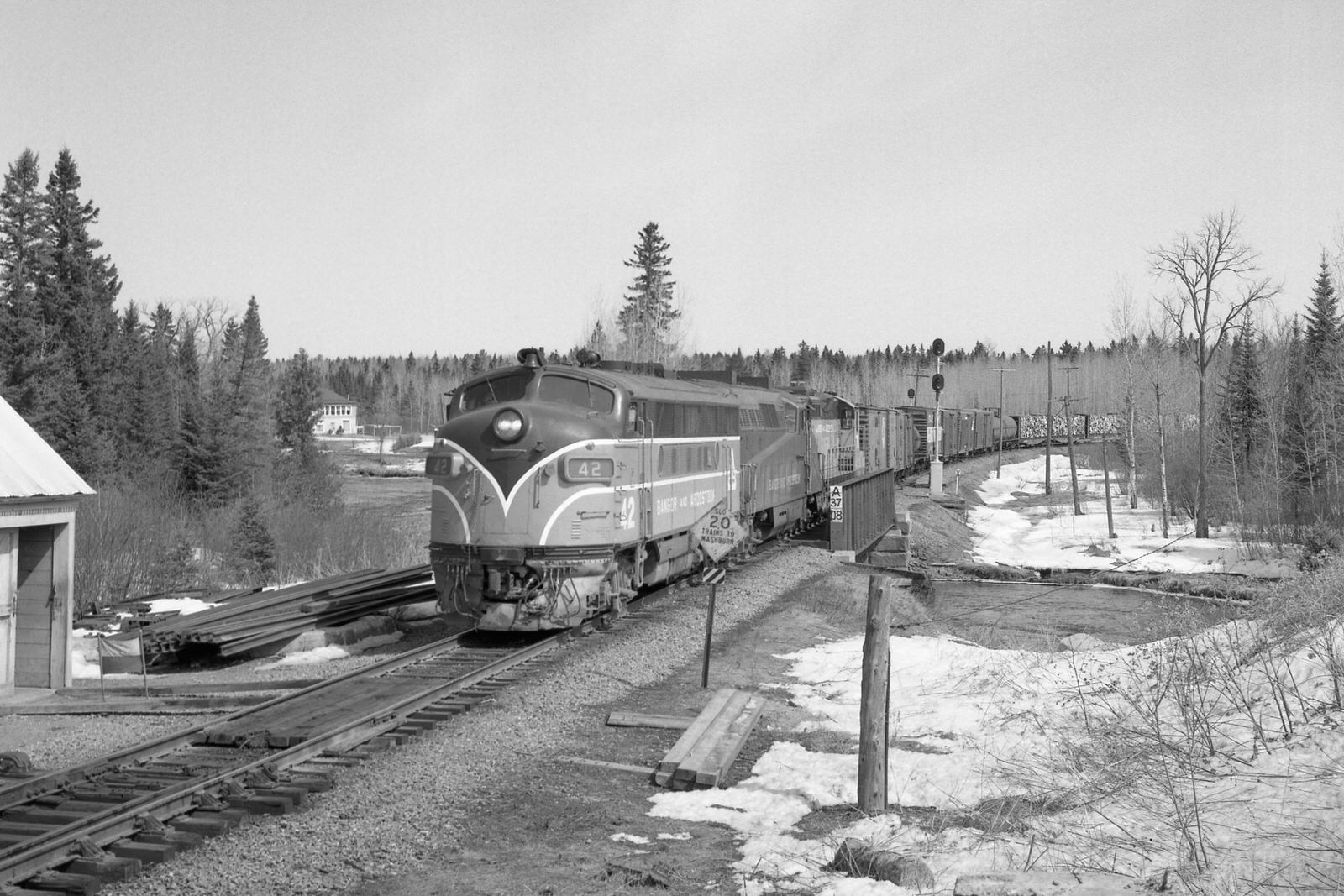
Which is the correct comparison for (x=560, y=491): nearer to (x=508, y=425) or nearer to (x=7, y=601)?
(x=508, y=425)

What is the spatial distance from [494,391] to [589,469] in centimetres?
216

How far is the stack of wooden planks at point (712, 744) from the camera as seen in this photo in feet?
28.8

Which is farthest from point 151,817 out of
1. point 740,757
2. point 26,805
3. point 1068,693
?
point 1068,693

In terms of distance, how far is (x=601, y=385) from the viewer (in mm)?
14555

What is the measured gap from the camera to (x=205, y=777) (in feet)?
28.0

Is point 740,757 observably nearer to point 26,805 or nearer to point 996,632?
point 26,805

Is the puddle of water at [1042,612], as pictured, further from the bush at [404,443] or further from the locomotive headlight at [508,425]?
the bush at [404,443]

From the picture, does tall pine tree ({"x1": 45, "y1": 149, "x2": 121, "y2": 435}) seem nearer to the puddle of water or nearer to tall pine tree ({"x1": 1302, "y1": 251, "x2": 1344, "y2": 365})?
the puddle of water

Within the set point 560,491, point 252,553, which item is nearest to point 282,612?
point 560,491

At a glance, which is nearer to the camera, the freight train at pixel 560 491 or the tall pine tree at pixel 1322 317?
the freight train at pixel 560 491

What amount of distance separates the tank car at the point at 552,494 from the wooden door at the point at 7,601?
17.7 feet

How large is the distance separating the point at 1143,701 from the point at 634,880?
5.47m

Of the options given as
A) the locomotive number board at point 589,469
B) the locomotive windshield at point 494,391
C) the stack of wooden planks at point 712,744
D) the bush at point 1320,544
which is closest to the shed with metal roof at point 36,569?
the locomotive windshield at point 494,391

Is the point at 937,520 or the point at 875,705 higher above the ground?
the point at 875,705
